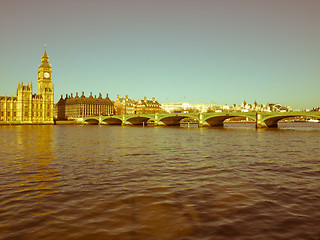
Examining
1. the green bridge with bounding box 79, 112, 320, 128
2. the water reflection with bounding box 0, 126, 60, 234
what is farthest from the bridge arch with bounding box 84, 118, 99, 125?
the water reflection with bounding box 0, 126, 60, 234

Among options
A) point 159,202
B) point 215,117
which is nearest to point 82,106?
point 215,117

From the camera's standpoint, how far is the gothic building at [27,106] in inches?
5049

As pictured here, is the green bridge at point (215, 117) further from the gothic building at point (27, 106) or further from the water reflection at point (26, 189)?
the water reflection at point (26, 189)

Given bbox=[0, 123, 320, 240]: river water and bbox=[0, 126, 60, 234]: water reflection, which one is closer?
bbox=[0, 123, 320, 240]: river water

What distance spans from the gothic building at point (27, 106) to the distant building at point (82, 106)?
3629 cm

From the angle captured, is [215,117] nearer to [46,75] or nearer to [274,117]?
[274,117]

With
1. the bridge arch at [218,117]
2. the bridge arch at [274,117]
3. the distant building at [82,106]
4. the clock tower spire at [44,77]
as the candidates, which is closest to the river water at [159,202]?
the bridge arch at [274,117]

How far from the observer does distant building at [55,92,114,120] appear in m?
182

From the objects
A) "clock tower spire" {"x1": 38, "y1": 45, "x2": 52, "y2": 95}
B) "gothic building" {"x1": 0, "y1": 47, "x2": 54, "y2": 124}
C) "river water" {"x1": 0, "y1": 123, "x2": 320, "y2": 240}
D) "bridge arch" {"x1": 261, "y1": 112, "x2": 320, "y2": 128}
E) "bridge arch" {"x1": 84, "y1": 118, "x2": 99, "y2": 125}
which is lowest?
"river water" {"x1": 0, "y1": 123, "x2": 320, "y2": 240}

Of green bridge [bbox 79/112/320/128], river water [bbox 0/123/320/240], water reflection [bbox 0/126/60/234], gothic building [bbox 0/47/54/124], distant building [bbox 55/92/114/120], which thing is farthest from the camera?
distant building [bbox 55/92/114/120]

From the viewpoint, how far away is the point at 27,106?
133 m

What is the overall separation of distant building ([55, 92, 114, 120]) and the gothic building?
119ft

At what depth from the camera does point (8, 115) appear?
129 meters

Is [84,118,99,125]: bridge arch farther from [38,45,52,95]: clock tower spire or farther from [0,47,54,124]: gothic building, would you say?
[38,45,52,95]: clock tower spire
